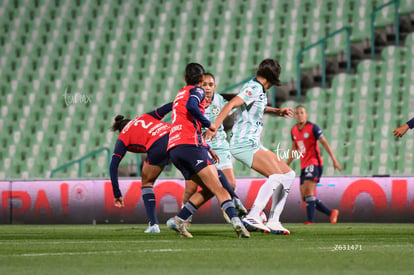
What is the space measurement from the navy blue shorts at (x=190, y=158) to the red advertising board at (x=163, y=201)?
5.72 meters

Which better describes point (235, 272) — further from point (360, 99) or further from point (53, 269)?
point (360, 99)

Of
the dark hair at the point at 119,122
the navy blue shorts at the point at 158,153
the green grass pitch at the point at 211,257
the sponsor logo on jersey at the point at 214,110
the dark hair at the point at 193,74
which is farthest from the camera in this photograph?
the sponsor logo on jersey at the point at 214,110

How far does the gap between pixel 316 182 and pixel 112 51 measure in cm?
868

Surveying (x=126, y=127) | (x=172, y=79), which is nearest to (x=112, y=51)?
(x=172, y=79)

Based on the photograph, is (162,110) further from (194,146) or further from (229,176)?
(194,146)

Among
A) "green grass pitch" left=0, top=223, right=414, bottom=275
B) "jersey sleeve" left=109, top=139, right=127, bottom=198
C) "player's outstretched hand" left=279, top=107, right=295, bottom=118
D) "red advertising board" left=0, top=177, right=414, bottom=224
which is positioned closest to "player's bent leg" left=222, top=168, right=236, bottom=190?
"jersey sleeve" left=109, top=139, right=127, bottom=198

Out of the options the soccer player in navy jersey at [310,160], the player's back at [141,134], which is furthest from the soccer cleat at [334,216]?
the player's back at [141,134]

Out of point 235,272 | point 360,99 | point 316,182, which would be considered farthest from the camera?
point 360,99

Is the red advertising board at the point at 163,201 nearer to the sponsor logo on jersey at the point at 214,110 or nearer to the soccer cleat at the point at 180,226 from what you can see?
the sponsor logo on jersey at the point at 214,110

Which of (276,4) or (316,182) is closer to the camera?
(316,182)

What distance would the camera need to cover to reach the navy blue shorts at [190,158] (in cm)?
698

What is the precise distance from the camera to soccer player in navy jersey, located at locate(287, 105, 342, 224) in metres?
12.0

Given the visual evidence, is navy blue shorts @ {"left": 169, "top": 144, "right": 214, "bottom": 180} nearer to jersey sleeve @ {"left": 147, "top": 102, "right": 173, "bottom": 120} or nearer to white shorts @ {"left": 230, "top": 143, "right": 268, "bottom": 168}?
white shorts @ {"left": 230, "top": 143, "right": 268, "bottom": 168}

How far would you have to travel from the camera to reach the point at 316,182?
12.2 meters
